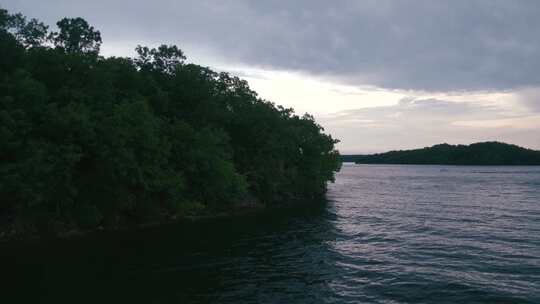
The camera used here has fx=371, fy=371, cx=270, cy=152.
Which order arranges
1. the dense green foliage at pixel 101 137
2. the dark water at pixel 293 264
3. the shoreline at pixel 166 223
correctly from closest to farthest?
the dark water at pixel 293 264, the dense green foliage at pixel 101 137, the shoreline at pixel 166 223

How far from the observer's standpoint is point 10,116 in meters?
24.4

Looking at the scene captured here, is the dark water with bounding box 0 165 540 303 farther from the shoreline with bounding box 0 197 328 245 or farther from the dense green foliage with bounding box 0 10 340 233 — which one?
the dense green foliage with bounding box 0 10 340 233

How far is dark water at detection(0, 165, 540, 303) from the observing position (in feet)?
55.4

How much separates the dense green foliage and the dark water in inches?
148

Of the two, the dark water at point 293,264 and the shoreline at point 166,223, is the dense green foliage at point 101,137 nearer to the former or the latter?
the shoreline at point 166,223

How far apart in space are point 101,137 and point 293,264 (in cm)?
1843

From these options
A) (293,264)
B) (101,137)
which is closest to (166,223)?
(101,137)

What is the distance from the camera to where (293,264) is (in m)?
22.3

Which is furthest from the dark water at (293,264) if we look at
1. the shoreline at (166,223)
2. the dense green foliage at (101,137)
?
the dense green foliage at (101,137)

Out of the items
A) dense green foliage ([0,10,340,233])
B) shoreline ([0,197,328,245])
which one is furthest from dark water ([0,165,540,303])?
dense green foliage ([0,10,340,233])

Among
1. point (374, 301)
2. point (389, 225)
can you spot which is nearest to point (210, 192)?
point (389, 225)

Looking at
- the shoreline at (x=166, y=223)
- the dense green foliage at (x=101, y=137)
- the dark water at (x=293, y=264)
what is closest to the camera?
the dark water at (x=293, y=264)

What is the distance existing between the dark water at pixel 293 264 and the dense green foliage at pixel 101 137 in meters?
3.76

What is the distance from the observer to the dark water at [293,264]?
665 inches
